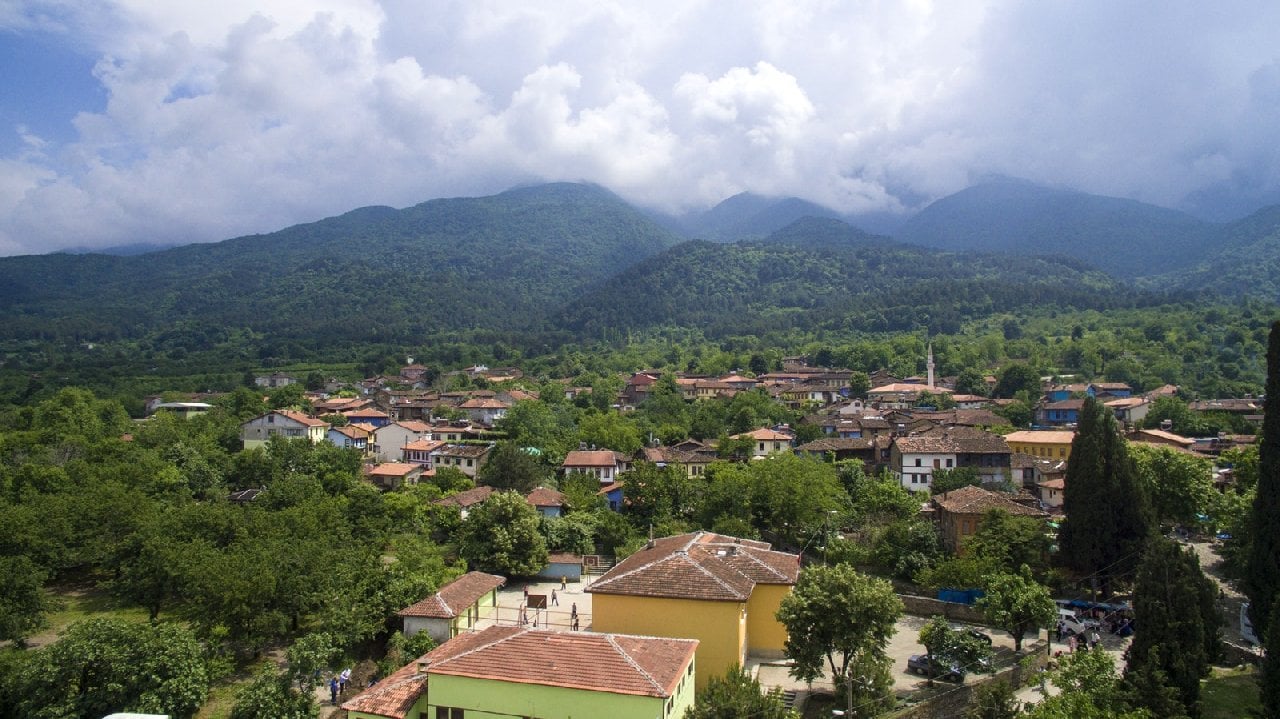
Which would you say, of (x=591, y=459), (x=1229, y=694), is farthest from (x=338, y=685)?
(x=591, y=459)

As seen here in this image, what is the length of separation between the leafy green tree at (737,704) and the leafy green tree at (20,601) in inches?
833

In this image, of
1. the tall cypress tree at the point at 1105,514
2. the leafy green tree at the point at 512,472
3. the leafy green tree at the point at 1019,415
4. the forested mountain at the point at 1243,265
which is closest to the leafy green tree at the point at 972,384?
the leafy green tree at the point at 1019,415

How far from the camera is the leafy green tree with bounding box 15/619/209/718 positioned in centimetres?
1873

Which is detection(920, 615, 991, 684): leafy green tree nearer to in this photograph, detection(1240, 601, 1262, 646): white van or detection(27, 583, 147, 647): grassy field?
detection(1240, 601, 1262, 646): white van

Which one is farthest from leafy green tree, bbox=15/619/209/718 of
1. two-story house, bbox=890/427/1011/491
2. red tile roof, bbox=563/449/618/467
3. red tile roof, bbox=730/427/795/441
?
red tile roof, bbox=730/427/795/441

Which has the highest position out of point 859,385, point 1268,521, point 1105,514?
point 1268,521

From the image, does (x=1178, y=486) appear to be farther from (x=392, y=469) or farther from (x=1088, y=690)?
(x=392, y=469)

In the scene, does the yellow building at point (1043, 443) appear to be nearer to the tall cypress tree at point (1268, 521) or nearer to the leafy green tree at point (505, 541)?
the tall cypress tree at point (1268, 521)

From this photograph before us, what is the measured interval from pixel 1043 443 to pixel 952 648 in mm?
29081

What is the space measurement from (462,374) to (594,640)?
85.5 meters

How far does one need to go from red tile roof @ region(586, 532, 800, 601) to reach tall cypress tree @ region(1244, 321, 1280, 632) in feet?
40.9

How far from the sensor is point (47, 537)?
2830cm

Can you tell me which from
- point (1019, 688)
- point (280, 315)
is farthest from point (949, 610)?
point (280, 315)

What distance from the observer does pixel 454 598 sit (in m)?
23.8
